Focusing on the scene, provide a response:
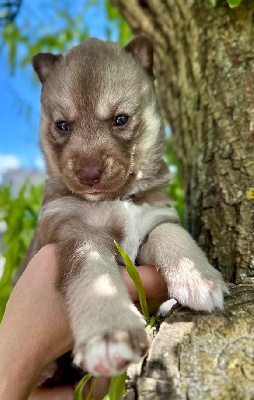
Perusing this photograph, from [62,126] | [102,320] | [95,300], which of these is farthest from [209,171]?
[102,320]

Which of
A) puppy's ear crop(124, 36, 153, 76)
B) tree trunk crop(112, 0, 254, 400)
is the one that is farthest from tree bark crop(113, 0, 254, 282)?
puppy's ear crop(124, 36, 153, 76)

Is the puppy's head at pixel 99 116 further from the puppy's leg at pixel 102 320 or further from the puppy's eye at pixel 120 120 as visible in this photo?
the puppy's leg at pixel 102 320

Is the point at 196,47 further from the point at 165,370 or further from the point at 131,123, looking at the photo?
the point at 165,370

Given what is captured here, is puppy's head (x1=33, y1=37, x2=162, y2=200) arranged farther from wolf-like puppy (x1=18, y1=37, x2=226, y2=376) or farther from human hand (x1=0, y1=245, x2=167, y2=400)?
human hand (x1=0, y1=245, x2=167, y2=400)

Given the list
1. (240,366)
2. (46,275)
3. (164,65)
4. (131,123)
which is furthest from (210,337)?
(164,65)

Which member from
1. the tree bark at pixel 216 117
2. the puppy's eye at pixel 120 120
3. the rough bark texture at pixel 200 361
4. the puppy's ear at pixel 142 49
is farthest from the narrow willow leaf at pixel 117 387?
the puppy's ear at pixel 142 49

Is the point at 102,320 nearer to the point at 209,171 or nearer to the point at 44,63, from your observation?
the point at 209,171
